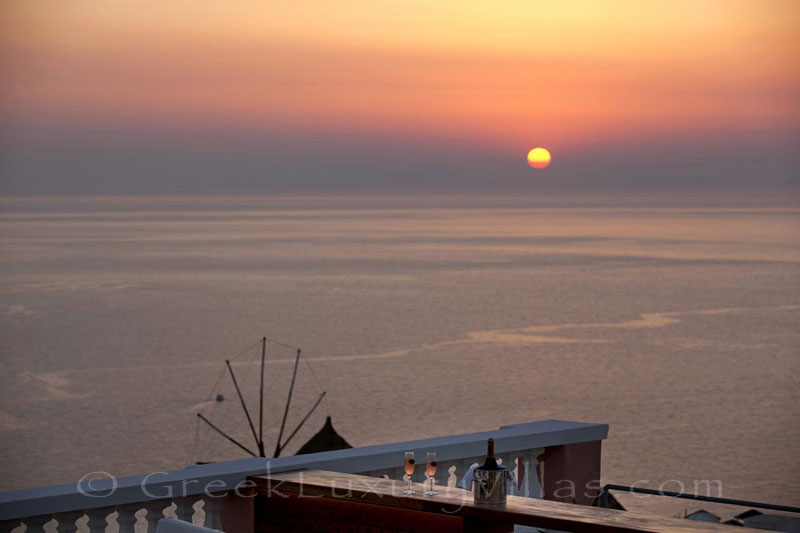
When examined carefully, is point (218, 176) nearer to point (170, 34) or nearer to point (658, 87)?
point (170, 34)

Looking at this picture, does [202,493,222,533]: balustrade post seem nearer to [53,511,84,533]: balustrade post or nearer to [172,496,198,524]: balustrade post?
[172,496,198,524]: balustrade post

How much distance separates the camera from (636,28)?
5759 centimetres

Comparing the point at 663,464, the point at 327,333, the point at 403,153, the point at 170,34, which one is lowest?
the point at 663,464

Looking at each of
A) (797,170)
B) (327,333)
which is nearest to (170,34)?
(327,333)

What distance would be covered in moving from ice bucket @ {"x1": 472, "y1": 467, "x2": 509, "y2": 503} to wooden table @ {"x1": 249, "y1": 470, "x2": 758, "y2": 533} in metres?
0.03

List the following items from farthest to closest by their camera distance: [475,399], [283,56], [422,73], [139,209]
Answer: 1. [139,209]
2. [283,56]
3. [422,73]
4. [475,399]

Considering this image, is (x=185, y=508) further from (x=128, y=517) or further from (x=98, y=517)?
(x=98, y=517)

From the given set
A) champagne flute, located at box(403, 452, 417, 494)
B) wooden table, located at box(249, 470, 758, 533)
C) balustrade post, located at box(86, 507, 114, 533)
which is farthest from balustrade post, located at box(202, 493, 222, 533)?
champagne flute, located at box(403, 452, 417, 494)

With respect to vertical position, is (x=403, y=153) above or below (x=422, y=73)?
below

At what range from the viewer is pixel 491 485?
3.17m

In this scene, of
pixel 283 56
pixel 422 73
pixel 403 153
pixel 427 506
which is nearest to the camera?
pixel 427 506

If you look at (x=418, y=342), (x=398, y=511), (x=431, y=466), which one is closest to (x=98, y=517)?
(x=398, y=511)

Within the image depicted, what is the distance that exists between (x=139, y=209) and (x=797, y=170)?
316 feet

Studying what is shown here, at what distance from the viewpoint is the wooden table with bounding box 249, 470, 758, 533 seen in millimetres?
2980
